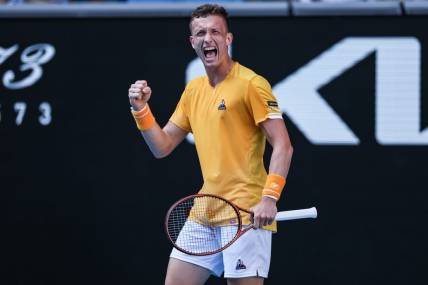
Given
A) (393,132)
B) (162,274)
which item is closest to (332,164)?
(393,132)

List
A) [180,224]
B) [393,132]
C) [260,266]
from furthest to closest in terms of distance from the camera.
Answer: [393,132] < [180,224] < [260,266]

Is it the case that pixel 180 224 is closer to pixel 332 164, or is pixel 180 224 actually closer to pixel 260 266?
pixel 260 266

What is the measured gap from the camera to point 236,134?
4.25m

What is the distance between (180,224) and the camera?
4820 millimetres

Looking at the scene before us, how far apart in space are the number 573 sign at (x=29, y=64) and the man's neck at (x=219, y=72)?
5.47ft

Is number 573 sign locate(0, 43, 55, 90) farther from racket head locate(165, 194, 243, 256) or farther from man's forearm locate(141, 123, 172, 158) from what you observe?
racket head locate(165, 194, 243, 256)

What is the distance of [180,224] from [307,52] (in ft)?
4.78

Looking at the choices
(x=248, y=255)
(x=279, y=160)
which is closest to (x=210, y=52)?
(x=279, y=160)

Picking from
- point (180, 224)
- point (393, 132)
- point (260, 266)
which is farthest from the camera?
point (393, 132)

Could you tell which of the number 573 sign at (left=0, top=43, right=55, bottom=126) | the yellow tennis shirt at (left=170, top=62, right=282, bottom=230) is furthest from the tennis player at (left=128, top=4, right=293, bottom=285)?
the number 573 sign at (left=0, top=43, right=55, bottom=126)

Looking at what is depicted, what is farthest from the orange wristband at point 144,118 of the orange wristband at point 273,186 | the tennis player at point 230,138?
the orange wristband at point 273,186

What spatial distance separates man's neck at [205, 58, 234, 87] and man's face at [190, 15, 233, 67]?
0.04 m

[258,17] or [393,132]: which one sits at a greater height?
[258,17]

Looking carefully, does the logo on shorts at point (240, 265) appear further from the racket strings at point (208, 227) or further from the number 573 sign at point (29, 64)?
the number 573 sign at point (29, 64)
